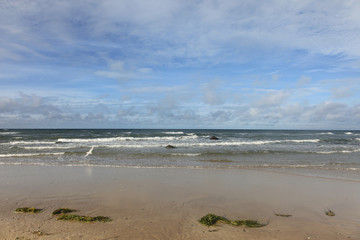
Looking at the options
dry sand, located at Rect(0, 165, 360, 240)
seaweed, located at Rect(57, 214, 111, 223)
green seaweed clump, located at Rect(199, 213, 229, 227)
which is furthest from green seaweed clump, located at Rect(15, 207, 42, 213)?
green seaweed clump, located at Rect(199, 213, 229, 227)

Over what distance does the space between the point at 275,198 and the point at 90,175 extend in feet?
24.9

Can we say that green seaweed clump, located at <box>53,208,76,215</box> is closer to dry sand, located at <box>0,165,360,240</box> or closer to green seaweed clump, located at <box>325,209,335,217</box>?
dry sand, located at <box>0,165,360,240</box>

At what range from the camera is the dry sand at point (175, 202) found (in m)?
5.05

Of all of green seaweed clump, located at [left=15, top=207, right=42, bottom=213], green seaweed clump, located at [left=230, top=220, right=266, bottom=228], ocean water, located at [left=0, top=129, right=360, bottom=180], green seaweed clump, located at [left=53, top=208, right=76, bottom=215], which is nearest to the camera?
green seaweed clump, located at [left=230, top=220, right=266, bottom=228]

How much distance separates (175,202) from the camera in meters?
7.00

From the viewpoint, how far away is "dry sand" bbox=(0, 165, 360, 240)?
5.05 meters

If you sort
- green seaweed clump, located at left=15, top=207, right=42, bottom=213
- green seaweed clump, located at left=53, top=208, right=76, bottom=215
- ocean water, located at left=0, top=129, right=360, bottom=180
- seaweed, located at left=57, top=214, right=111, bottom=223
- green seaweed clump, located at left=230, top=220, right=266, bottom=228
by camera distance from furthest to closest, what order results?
ocean water, located at left=0, top=129, right=360, bottom=180
green seaweed clump, located at left=15, top=207, right=42, bottom=213
green seaweed clump, located at left=53, top=208, right=76, bottom=215
seaweed, located at left=57, top=214, right=111, bottom=223
green seaweed clump, located at left=230, top=220, right=266, bottom=228

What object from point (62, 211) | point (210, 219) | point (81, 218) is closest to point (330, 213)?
point (210, 219)

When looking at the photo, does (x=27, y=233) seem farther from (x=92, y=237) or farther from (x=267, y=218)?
(x=267, y=218)

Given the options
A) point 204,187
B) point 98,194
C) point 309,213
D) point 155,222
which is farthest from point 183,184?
point 309,213

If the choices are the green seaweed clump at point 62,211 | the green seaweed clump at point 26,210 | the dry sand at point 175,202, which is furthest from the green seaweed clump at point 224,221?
the green seaweed clump at point 26,210

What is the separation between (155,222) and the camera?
18.1ft

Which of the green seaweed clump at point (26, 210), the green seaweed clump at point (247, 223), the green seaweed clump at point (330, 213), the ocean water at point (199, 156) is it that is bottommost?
the green seaweed clump at point (330, 213)

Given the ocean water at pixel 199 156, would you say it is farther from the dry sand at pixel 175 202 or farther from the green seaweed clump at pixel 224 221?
the green seaweed clump at pixel 224 221
